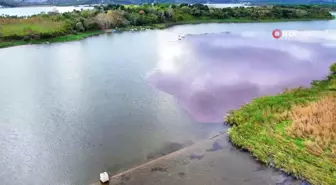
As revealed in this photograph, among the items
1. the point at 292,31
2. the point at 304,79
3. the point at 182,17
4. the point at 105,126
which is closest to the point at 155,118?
the point at 105,126

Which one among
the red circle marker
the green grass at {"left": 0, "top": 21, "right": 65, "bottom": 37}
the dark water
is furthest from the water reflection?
the green grass at {"left": 0, "top": 21, "right": 65, "bottom": 37}

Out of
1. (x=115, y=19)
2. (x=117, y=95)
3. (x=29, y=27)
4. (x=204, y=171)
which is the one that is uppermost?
(x=29, y=27)

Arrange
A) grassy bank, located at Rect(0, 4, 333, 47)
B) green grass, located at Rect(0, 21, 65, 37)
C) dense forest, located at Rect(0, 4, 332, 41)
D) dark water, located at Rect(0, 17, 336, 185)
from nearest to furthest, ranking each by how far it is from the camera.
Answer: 1. dark water, located at Rect(0, 17, 336, 185)
2. green grass, located at Rect(0, 21, 65, 37)
3. grassy bank, located at Rect(0, 4, 333, 47)
4. dense forest, located at Rect(0, 4, 332, 41)

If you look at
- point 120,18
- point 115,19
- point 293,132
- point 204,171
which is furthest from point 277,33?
point 204,171

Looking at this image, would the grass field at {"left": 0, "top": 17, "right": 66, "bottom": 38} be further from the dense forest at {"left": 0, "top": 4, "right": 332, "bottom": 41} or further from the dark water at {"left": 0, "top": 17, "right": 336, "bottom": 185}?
Result: the dark water at {"left": 0, "top": 17, "right": 336, "bottom": 185}

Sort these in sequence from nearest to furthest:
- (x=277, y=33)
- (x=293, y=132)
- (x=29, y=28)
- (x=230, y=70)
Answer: (x=293, y=132)
(x=230, y=70)
(x=29, y=28)
(x=277, y=33)

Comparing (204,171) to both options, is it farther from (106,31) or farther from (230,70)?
(106,31)

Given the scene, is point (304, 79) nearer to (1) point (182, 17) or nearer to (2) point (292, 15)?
(1) point (182, 17)
